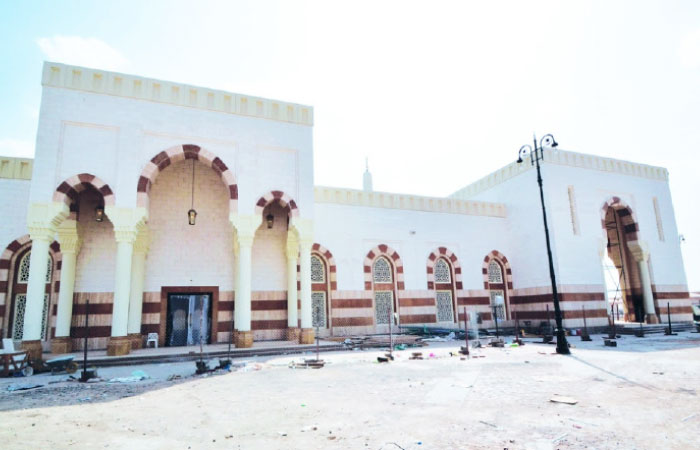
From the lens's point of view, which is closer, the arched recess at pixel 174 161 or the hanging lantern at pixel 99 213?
the arched recess at pixel 174 161

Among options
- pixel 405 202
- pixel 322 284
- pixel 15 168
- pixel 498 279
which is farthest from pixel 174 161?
pixel 498 279

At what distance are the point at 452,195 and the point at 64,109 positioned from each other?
62.6 feet

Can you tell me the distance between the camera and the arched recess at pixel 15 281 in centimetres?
1250

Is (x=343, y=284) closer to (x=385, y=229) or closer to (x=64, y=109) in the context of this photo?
(x=385, y=229)

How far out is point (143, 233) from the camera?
43.7ft

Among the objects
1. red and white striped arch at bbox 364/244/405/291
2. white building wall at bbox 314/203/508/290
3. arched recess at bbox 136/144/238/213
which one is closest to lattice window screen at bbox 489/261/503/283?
white building wall at bbox 314/203/508/290

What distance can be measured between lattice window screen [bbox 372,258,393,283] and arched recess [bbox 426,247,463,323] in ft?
5.89

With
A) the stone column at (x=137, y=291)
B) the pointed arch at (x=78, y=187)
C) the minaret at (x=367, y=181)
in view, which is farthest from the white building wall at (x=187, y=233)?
the minaret at (x=367, y=181)

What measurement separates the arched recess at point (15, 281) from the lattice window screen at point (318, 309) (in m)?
8.15

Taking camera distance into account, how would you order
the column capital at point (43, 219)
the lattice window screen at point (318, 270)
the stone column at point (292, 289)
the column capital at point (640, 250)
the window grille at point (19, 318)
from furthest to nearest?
the column capital at point (640, 250), the lattice window screen at point (318, 270), the stone column at point (292, 289), the window grille at point (19, 318), the column capital at point (43, 219)

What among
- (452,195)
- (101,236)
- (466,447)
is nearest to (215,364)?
(101,236)

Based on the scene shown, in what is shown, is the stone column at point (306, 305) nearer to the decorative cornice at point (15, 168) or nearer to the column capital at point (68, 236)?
the column capital at point (68, 236)

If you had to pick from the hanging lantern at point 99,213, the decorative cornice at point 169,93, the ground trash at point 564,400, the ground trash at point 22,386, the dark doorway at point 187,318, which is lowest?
the ground trash at point 564,400

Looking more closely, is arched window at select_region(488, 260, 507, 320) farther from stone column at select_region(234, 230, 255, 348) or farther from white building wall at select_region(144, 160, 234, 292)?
white building wall at select_region(144, 160, 234, 292)
